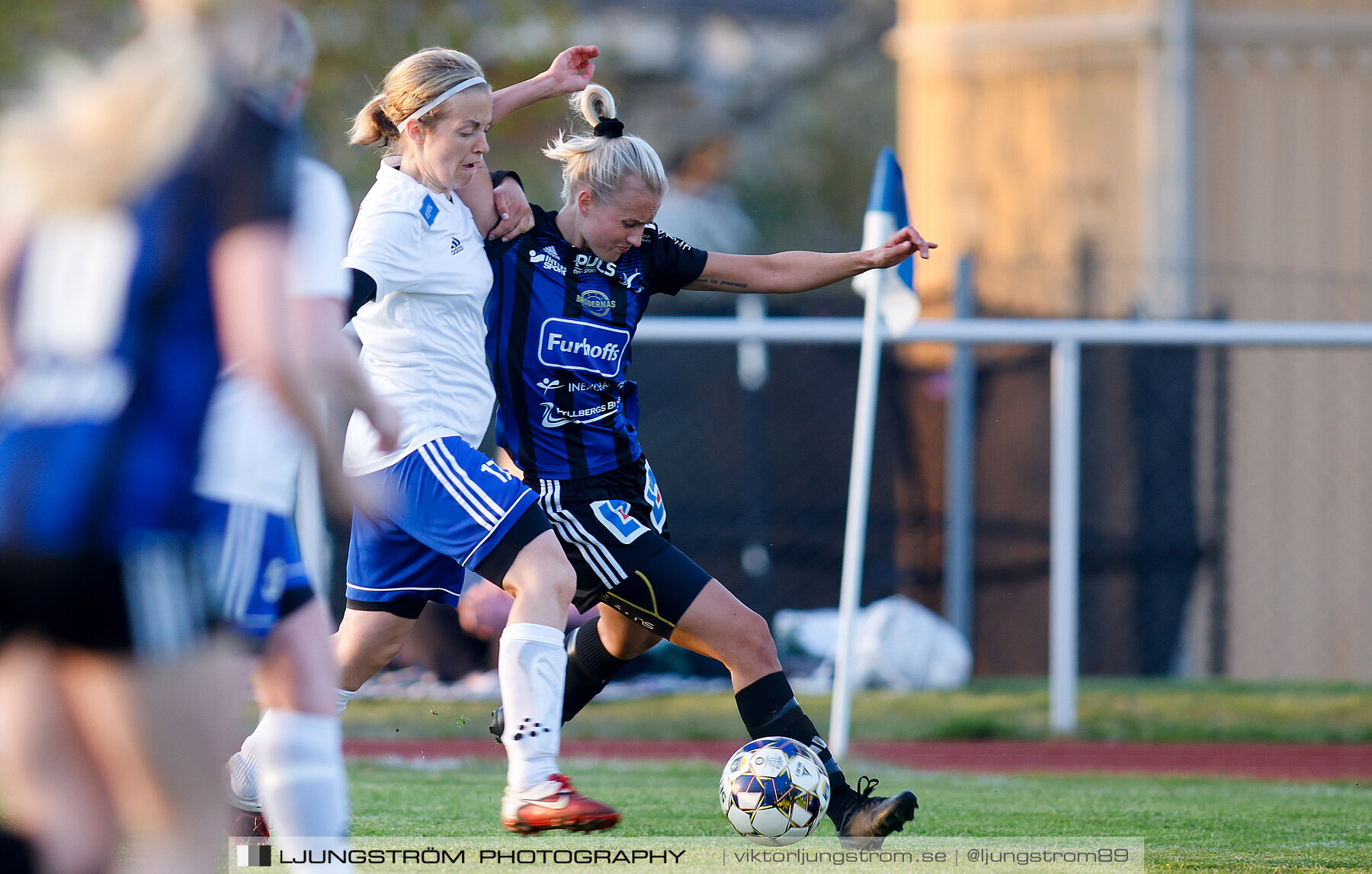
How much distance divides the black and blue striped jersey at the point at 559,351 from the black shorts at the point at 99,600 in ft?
7.37

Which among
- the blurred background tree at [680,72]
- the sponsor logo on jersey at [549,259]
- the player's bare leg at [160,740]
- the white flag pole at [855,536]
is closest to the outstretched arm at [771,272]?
the sponsor logo on jersey at [549,259]

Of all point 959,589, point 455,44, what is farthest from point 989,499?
point 455,44

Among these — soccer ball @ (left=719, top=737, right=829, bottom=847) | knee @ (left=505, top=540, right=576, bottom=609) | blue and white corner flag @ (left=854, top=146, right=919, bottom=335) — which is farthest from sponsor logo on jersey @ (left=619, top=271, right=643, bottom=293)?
blue and white corner flag @ (left=854, top=146, right=919, bottom=335)

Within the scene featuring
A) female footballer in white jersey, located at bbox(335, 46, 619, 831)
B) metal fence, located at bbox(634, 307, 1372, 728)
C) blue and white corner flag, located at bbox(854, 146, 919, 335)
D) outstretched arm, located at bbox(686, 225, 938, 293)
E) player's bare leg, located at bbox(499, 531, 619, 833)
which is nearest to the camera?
player's bare leg, located at bbox(499, 531, 619, 833)

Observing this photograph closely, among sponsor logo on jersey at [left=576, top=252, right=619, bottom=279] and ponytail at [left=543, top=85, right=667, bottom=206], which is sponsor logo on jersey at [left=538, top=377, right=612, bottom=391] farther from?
ponytail at [left=543, top=85, right=667, bottom=206]

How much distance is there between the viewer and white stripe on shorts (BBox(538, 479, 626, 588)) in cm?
406

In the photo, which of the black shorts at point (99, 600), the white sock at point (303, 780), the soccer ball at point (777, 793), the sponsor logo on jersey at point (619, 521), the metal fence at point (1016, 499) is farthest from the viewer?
the metal fence at point (1016, 499)

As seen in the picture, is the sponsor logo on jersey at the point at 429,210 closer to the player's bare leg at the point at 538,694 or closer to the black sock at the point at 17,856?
the player's bare leg at the point at 538,694

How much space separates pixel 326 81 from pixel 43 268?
16262 mm

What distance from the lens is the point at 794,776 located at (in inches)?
153

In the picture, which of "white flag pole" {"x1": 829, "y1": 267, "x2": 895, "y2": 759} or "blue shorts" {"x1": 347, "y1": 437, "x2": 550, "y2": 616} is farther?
"white flag pole" {"x1": 829, "y1": 267, "x2": 895, "y2": 759}

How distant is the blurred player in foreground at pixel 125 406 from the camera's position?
192 centimetres

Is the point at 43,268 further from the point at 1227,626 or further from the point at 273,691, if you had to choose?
the point at 1227,626

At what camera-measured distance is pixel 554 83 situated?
15.0ft
